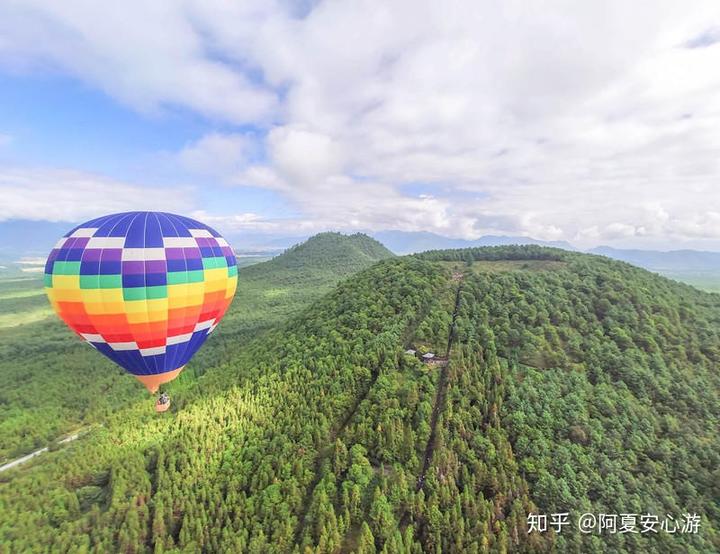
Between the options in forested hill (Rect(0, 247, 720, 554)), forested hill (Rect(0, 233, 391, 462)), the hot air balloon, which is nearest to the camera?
the hot air balloon

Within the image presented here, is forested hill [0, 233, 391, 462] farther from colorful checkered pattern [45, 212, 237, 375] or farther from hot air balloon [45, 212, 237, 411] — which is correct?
colorful checkered pattern [45, 212, 237, 375]

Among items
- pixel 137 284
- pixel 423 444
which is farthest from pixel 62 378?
pixel 423 444

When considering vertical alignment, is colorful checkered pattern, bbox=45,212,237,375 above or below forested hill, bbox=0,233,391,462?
above

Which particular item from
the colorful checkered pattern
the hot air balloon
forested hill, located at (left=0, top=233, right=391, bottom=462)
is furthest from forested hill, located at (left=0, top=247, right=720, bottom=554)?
the colorful checkered pattern

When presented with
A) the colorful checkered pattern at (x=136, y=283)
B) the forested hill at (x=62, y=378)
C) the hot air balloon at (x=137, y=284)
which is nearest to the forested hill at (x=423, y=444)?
the forested hill at (x=62, y=378)

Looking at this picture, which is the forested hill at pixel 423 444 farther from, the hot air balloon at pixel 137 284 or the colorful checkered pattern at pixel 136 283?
the colorful checkered pattern at pixel 136 283

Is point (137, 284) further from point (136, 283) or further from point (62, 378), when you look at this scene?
point (62, 378)
